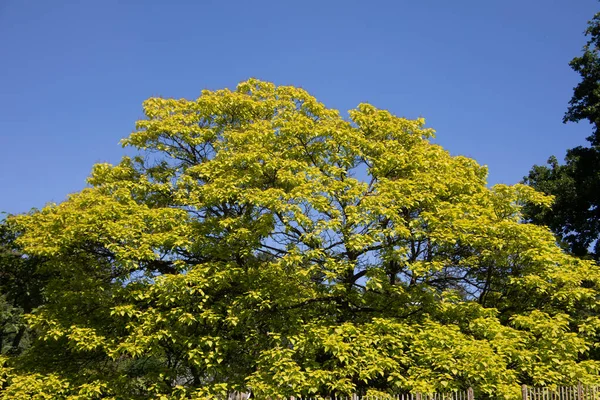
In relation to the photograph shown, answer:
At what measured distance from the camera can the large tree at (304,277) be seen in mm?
11859

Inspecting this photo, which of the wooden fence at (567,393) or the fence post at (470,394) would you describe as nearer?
the fence post at (470,394)

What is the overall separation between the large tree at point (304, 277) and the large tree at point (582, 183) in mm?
9353

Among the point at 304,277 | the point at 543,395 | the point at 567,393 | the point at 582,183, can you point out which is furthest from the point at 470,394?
the point at 582,183

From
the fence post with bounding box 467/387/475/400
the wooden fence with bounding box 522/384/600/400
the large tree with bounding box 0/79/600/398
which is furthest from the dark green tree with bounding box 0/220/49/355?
the wooden fence with bounding box 522/384/600/400

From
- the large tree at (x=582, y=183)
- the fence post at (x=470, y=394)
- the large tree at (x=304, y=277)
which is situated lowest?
the fence post at (x=470, y=394)

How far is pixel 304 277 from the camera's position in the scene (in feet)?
42.0

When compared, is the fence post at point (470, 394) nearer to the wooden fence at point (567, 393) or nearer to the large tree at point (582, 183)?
the wooden fence at point (567, 393)

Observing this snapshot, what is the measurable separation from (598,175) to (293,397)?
57.0ft

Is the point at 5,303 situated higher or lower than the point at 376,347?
higher

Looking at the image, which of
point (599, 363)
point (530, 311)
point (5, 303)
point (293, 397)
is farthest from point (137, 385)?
point (5, 303)

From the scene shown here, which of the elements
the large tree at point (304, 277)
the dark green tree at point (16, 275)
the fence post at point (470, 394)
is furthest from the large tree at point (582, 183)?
the dark green tree at point (16, 275)

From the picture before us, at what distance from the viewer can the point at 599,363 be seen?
1292 cm

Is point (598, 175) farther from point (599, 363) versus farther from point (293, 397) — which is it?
point (293, 397)

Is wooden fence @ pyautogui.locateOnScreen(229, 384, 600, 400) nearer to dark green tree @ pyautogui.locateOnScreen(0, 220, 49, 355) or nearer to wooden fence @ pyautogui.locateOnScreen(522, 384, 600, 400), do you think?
wooden fence @ pyautogui.locateOnScreen(522, 384, 600, 400)
